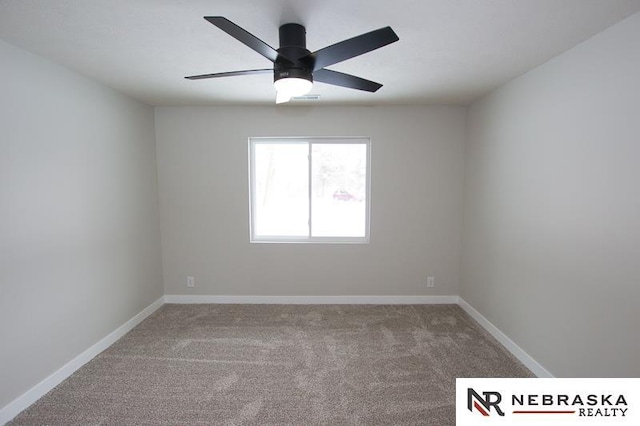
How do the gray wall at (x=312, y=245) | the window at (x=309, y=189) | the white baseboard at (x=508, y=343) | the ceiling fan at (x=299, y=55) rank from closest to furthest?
the ceiling fan at (x=299, y=55), the white baseboard at (x=508, y=343), the gray wall at (x=312, y=245), the window at (x=309, y=189)

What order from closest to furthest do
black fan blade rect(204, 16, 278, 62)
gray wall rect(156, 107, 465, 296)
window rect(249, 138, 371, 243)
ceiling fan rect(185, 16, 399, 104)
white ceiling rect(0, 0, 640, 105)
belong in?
1. black fan blade rect(204, 16, 278, 62)
2. ceiling fan rect(185, 16, 399, 104)
3. white ceiling rect(0, 0, 640, 105)
4. gray wall rect(156, 107, 465, 296)
5. window rect(249, 138, 371, 243)

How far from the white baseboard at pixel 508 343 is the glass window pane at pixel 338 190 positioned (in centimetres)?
146

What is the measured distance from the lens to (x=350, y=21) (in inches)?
63.2

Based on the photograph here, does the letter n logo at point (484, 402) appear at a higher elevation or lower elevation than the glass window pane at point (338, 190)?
lower

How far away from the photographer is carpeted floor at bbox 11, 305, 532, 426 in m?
1.84

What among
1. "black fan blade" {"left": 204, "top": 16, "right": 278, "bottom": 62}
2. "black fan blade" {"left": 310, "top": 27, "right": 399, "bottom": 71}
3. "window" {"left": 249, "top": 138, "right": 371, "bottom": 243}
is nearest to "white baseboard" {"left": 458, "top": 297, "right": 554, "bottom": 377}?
"window" {"left": 249, "top": 138, "right": 371, "bottom": 243}

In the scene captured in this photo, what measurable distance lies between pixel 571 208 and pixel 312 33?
6.62 ft

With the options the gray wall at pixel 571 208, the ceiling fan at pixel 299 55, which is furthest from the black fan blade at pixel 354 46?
the gray wall at pixel 571 208

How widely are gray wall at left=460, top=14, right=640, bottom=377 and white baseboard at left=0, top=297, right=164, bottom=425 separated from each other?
11.8ft

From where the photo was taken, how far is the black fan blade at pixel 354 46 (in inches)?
48.9

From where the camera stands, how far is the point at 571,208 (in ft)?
6.30

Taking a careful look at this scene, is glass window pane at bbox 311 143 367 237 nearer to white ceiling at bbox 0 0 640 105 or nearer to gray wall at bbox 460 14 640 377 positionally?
white ceiling at bbox 0 0 640 105

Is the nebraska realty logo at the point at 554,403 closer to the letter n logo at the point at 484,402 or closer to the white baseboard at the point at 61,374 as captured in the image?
the letter n logo at the point at 484,402

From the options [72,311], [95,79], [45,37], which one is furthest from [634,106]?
[72,311]
